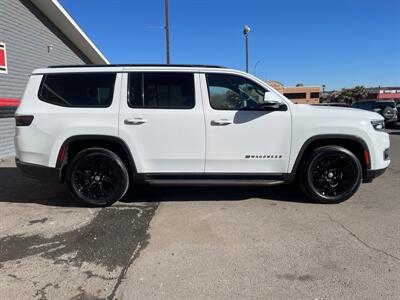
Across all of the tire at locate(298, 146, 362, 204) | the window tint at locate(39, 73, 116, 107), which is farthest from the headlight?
the window tint at locate(39, 73, 116, 107)

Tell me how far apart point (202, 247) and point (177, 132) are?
1.84 metres

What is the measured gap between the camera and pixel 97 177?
5.54m

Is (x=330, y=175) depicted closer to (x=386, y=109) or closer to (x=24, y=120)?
(x=24, y=120)

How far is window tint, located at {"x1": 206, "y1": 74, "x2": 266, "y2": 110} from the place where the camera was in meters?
5.41

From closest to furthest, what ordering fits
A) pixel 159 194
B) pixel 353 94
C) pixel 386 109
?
pixel 159 194, pixel 386 109, pixel 353 94

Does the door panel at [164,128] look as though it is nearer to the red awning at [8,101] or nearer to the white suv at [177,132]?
the white suv at [177,132]

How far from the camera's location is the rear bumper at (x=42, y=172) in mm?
5410

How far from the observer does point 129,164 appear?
5.52 metres

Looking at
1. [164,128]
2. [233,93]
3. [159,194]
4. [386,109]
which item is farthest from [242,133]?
[386,109]

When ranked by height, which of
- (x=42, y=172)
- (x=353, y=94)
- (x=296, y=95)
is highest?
(x=353, y=94)

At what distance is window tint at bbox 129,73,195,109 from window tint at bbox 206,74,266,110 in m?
0.31

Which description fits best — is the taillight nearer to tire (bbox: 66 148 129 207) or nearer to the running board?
tire (bbox: 66 148 129 207)

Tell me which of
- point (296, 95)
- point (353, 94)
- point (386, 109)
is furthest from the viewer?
point (353, 94)

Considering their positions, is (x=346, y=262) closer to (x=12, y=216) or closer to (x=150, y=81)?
(x=150, y=81)
